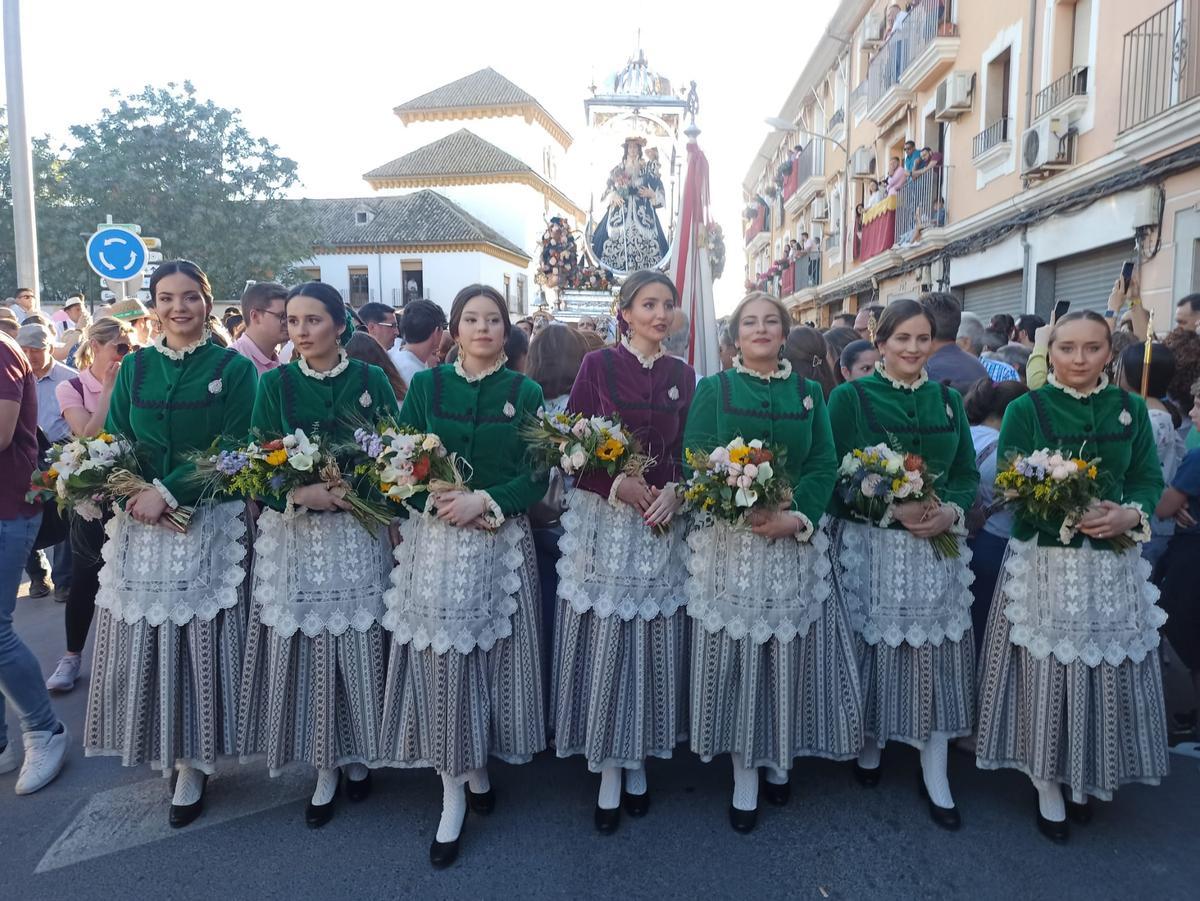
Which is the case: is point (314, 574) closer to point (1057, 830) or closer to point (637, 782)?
point (637, 782)

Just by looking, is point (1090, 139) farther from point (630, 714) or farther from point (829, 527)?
point (630, 714)

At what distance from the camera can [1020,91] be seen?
42.3ft

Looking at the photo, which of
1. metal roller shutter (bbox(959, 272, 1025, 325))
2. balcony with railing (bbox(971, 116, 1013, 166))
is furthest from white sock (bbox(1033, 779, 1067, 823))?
balcony with railing (bbox(971, 116, 1013, 166))

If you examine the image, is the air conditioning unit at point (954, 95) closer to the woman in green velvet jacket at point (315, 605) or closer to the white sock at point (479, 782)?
the woman in green velvet jacket at point (315, 605)

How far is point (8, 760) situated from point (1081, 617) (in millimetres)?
4433

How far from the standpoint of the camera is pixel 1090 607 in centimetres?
311

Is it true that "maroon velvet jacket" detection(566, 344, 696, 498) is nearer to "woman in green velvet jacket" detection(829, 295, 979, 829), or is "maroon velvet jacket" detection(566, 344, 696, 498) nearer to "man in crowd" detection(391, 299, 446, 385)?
"woman in green velvet jacket" detection(829, 295, 979, 829)

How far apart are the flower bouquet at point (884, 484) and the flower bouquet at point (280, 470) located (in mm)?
1743

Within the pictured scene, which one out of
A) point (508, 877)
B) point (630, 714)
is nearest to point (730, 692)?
point (630, 714)

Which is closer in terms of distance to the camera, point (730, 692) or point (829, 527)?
point (730, 692)

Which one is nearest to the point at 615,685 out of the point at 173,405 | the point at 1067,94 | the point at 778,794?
the point at 778,794

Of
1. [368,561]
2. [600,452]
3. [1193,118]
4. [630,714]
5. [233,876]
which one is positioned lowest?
[233,876]

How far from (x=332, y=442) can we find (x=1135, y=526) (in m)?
2.92

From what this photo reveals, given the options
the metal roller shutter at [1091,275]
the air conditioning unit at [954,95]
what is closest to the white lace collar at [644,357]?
the metal roller shutter at [1091,275]
